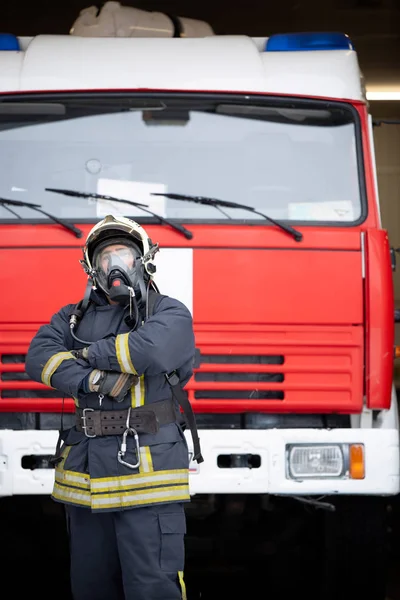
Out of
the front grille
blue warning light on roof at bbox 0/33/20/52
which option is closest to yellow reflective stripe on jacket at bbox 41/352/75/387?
the front grille

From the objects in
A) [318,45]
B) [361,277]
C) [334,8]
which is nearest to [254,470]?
[361,277]

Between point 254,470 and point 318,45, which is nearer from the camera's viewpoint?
point 254,470

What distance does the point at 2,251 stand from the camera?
217 inches

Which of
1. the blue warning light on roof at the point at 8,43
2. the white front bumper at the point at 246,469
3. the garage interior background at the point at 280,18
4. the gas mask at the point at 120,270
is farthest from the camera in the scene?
the garage interior background at the point at 280,18

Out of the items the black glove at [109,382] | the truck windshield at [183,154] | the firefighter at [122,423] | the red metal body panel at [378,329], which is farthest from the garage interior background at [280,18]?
the black glove at [109,382]

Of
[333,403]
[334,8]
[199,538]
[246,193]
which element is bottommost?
[199,538]

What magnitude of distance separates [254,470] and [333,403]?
0.49 m

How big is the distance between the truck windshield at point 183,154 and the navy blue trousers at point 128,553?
1.77 meters

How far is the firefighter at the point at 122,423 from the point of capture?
13.9 feet

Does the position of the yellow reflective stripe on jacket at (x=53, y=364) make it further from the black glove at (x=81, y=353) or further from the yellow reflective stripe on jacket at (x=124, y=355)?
the yellow reflective stripe on jacket at (x=124, y=355)

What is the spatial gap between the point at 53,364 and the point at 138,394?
341 millimetres

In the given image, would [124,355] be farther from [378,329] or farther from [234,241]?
[378,329]

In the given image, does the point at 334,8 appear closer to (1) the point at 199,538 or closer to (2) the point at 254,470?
(1) the point at 199,538

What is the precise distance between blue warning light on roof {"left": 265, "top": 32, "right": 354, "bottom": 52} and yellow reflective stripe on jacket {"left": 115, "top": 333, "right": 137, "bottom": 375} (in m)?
2.46
